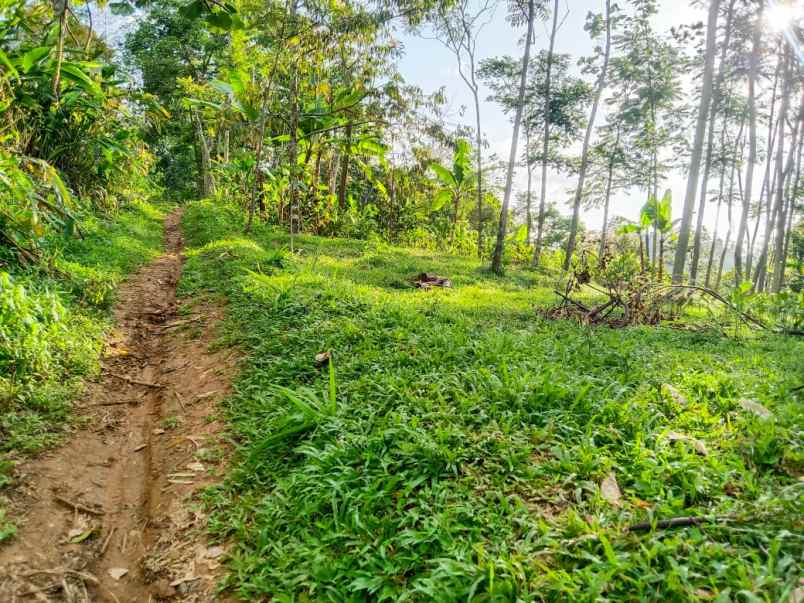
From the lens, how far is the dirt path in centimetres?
219

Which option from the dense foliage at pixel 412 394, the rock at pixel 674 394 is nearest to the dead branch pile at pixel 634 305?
the dense foliage at pixel 412 394

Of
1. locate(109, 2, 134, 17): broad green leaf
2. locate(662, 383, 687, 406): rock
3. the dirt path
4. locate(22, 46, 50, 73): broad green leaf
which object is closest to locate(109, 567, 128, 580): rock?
the dirt path

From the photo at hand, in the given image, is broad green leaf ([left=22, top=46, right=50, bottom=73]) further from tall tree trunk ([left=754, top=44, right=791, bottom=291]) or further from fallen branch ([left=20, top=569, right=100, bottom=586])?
tall tree trunk ([left=754, top=44, right=791, bottom=291])

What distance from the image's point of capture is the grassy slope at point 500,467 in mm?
1952

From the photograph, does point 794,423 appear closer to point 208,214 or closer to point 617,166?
point 208,214

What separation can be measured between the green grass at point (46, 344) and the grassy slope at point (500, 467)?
126 cm

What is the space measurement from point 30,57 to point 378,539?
633 cm

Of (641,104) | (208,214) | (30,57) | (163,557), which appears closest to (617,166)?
(641,104)

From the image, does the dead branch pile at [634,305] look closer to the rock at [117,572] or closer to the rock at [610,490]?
the rock at [610,490]

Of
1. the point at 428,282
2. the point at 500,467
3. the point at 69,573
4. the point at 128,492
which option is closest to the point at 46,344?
the point at 128,492

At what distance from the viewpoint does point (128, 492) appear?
2848mm

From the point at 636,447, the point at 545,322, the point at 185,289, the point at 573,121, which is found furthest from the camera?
the point at 573,121

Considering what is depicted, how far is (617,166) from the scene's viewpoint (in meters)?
20.5

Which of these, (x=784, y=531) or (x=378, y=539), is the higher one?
(x=784, y=531)
